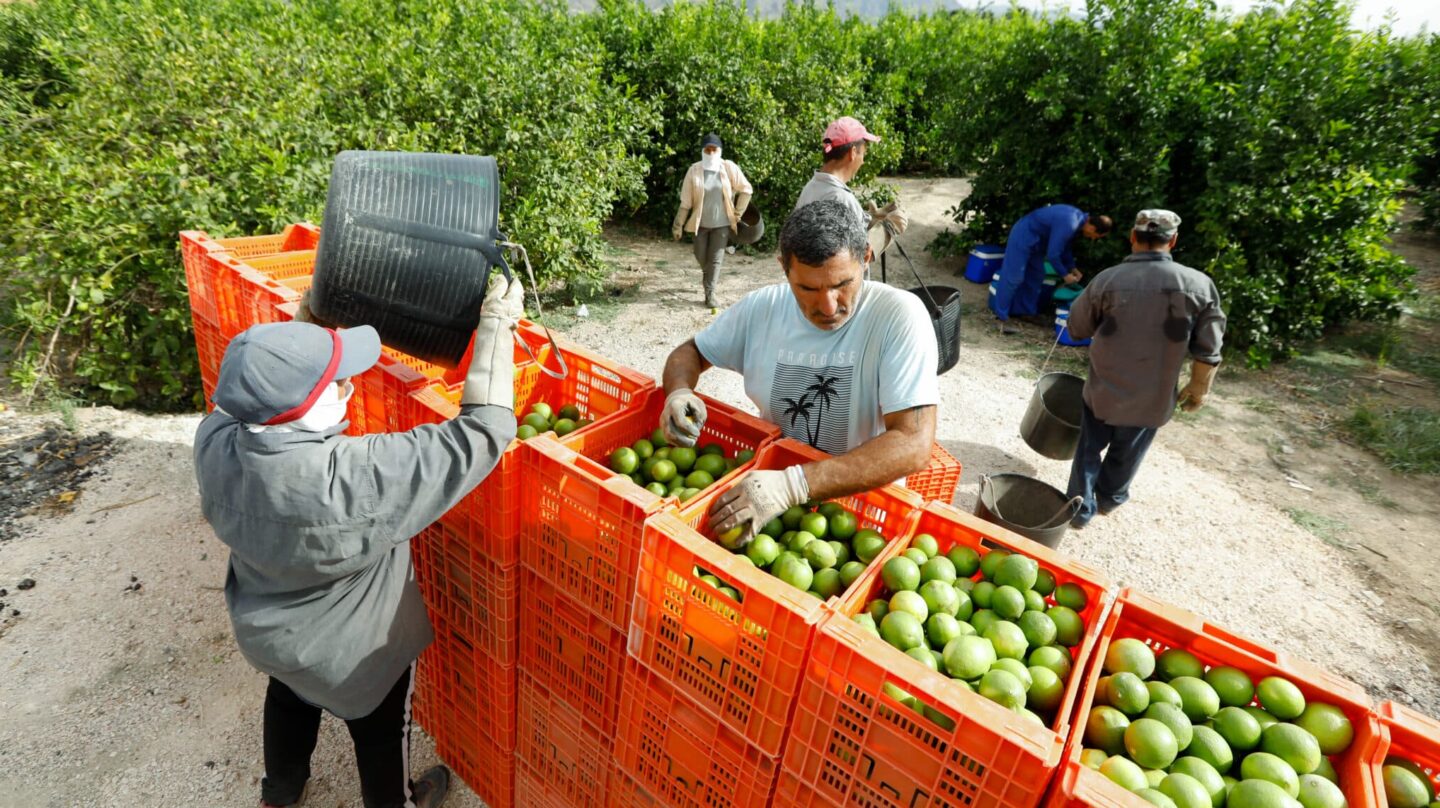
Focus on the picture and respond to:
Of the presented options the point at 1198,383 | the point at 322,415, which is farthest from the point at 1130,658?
the point at 1198,383

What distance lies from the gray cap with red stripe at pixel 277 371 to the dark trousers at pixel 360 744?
1.30m

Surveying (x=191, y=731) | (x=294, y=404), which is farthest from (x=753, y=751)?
(x=191, y=731)

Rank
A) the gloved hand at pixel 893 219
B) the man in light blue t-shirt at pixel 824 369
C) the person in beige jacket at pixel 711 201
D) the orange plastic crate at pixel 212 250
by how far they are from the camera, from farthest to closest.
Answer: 1. the person in beige jacket at pixel 711 201
2. the gloved hand at pixel 893 219
3. the orange plastic crate at pixel 212 250
4. the man in light blue t-shirt at pixel 824 369

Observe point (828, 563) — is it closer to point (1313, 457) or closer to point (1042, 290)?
point (1313, 457)

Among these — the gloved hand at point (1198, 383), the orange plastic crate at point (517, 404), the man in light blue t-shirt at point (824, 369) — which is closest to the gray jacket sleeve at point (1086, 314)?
the gloved hand at point (1198, 383)

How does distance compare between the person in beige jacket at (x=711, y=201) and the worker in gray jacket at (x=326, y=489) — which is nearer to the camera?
the worker in gray jacket at (x=326, y=489)

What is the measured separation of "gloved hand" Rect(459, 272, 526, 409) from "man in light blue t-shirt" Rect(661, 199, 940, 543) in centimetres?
67

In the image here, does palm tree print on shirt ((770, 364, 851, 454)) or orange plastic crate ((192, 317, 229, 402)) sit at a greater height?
palm tree print on shirt ((770, 364, 851, 454))

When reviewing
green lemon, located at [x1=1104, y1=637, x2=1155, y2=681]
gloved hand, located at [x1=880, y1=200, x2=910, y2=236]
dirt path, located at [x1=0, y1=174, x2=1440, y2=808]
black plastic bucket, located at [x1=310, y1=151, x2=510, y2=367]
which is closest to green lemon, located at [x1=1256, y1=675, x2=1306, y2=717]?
green lemon, located at [x1=1104, y1=637, x2=1155, y2=681]

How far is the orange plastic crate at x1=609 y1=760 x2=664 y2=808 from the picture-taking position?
246 centimetres

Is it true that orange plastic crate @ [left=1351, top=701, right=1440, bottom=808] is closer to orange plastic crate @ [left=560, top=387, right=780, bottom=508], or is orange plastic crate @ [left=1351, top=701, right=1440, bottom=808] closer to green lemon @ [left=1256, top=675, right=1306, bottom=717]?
green lemon @ [left=1256, top=675, right=1306, bottom=717]

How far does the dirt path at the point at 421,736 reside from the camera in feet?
11.0

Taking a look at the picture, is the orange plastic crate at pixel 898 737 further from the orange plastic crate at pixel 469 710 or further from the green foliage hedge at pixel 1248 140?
the green foliage hedge at pixel 1248 140

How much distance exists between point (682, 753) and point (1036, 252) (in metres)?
8.90
